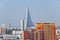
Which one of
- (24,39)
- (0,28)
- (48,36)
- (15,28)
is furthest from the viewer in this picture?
(15,28)

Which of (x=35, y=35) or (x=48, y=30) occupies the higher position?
(x=48, y=30)

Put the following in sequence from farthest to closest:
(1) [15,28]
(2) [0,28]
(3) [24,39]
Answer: (1) [15,28]
(2) [0,28]
(3) [24,39]

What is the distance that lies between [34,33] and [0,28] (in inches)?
385

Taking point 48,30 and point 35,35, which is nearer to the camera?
point 35,35

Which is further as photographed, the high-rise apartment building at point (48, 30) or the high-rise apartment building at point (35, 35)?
the high-rise apartment building at point (48, 30)

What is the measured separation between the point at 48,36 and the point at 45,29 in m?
0.24

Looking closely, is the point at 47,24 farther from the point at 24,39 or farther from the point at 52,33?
the point at 24,39

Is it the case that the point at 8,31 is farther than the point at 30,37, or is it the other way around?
the point at 8,31

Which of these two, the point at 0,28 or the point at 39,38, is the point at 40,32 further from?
the point at 0,28

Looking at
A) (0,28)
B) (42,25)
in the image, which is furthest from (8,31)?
(42,25)

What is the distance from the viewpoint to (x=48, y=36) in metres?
8.56

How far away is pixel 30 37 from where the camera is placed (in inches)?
327

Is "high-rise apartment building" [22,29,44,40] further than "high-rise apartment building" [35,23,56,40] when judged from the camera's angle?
No

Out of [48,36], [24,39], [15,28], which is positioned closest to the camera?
[24,39]
